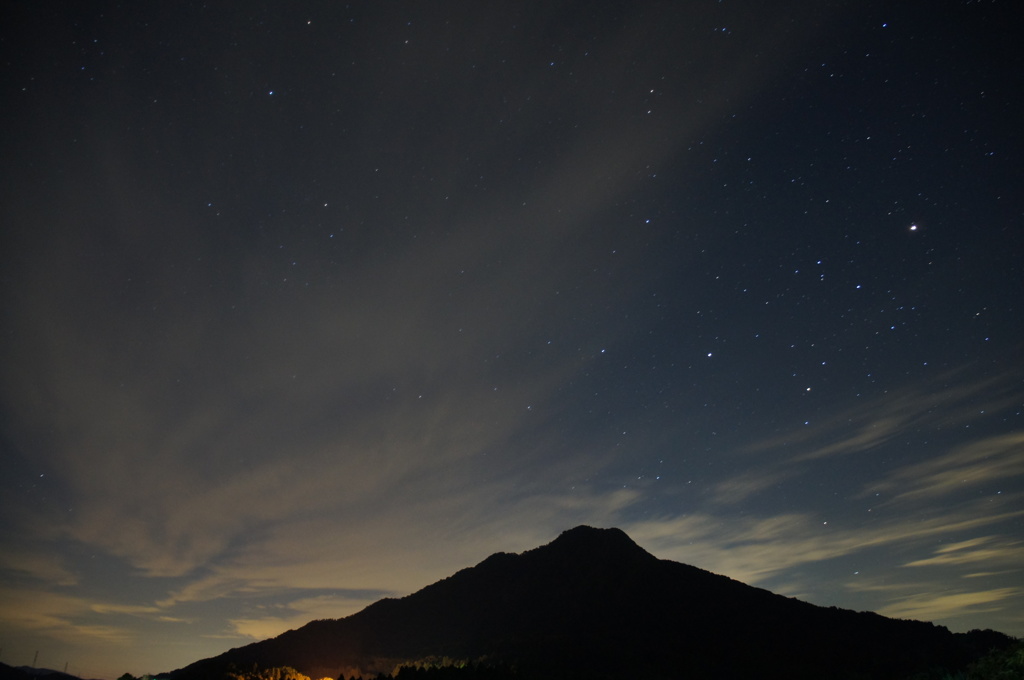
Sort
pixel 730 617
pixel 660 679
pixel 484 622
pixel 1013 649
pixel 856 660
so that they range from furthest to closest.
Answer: pixel 484 622
pixel 730 617
pixel 856 660
pixel 660 679
pixel 1013 649

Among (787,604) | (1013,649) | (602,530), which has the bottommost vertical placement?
(787,604)

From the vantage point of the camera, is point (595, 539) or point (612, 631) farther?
point (595, 539)

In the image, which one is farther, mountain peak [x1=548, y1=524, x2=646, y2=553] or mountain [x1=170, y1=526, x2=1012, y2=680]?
mountain peak [x1=548, y1=524, x2=646, y2=553]

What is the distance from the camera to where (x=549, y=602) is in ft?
161

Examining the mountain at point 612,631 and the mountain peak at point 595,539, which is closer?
the mountain at point 612,631

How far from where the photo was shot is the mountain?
1225 inches

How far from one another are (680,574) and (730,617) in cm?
972

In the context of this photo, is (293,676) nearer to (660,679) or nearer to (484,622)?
(660,679)

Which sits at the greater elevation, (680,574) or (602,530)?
(602,530)

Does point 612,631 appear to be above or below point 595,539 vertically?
below

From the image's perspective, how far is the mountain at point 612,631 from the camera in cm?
3111

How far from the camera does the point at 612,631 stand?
39000 millimetres

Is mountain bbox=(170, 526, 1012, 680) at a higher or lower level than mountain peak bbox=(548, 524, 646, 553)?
lower

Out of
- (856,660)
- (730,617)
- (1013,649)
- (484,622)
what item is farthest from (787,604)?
(1013,649)
